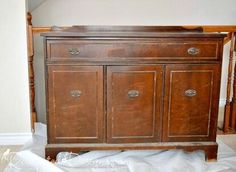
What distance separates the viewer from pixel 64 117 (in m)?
1.74

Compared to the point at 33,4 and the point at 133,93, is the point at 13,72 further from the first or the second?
the point at 133,93

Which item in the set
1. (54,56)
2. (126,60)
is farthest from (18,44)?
(126,60)

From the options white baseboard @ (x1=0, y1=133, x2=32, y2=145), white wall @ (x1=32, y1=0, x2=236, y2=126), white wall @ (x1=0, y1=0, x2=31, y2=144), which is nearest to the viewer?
white wall @ (x1=0, y1=0, x2=31, y2=144)

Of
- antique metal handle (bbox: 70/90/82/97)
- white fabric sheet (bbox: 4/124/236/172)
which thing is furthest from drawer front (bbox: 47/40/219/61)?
white fabric sheet (bbox: 4/124/236/172)

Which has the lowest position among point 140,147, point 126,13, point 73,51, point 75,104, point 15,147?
point 15,147

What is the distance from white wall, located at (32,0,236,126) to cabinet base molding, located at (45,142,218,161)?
3.34ft

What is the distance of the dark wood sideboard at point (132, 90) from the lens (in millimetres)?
1663

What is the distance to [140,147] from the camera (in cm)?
178

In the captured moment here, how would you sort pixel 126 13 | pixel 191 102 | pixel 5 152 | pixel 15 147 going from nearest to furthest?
pixel 191 102, pixel 5 152, pixel 15 147, pixel 126 13

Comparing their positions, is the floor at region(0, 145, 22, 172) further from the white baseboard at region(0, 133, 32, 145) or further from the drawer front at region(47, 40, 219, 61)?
the drawer front at region(47, 40, 219, 61)

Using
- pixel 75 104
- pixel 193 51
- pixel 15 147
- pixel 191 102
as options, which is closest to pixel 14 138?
pixel 15 147

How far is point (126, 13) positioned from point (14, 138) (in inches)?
61.3

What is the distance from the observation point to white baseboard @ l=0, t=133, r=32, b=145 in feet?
6.83

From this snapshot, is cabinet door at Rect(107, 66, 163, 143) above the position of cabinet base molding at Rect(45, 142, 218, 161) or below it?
above
